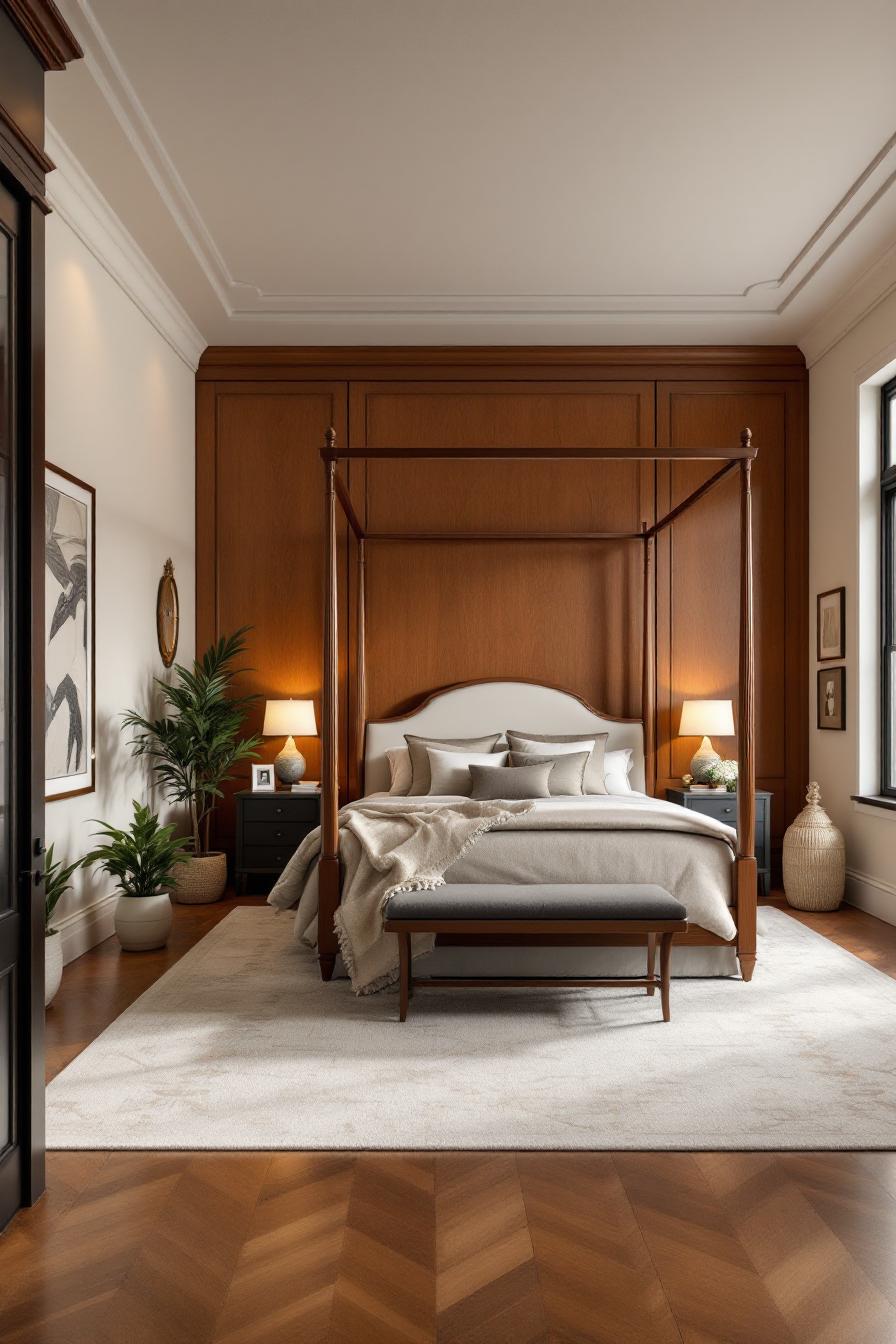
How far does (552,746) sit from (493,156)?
3105 mm

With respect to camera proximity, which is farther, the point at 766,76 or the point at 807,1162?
the point at 766,76

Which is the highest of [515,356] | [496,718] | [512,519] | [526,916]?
Result: [515,356]

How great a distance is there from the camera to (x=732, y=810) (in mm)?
6109

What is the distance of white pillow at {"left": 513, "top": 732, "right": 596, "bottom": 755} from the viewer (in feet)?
19.8

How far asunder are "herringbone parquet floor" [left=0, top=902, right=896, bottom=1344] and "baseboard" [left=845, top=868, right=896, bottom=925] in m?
3.09

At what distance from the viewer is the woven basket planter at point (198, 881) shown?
19.4 feet

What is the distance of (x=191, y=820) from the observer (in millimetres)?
6535

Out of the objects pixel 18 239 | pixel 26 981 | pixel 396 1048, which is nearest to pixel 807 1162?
pixel 396 1048

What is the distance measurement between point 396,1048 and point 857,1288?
66.1 inches

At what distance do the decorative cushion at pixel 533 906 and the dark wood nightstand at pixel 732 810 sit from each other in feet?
8.07

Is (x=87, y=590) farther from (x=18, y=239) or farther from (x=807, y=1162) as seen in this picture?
(x=807, y=1162)

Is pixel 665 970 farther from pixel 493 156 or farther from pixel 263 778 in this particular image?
pixel 493 156

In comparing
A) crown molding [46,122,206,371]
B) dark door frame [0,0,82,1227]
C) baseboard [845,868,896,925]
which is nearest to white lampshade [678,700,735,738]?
baseboard [845,868,896,925]

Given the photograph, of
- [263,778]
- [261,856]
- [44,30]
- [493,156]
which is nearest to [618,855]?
[261,856]
